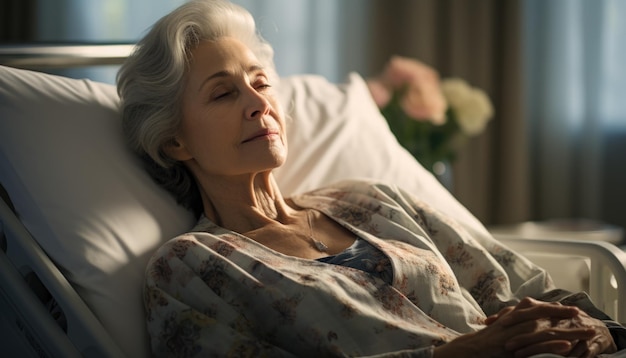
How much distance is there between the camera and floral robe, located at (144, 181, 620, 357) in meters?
1.42

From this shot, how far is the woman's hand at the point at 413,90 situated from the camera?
284cm

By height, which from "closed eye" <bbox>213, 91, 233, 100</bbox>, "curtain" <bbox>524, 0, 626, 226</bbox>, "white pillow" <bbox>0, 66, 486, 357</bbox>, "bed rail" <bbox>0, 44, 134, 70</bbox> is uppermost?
"bed rail" <bbox>0, 44, 134, 70</bbox>

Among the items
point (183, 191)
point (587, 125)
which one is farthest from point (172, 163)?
point (587, 125)

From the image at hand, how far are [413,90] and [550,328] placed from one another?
5.06ft

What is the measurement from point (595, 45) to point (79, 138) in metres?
2.60

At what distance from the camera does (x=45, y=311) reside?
1389 millimetres

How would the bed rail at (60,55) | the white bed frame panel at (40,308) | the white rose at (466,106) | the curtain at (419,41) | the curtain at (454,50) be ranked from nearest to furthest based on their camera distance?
the white bed frame panel at (40,308)
the bed rail at (60,55)
the white rose at (466,106)
the curtain at (419,41)
the curtain at (454,50)

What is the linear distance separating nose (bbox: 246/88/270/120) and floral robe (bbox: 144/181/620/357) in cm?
21

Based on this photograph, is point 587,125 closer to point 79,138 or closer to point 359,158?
point 359,158

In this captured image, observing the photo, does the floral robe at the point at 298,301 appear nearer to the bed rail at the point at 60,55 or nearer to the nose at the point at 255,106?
the nose at the point at 255,106

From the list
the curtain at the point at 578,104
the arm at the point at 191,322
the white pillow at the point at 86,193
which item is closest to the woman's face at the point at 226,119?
the white pillow at the point at 86,193

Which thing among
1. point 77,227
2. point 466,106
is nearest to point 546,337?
point 77,227

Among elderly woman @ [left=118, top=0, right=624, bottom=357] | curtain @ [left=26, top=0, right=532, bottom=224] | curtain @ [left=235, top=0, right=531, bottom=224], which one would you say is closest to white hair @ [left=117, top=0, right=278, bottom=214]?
elderly woman @ [left=118, top=0, right=624, bottom=357]

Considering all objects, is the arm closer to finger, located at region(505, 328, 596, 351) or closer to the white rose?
finger, located at region(505, 328, 596, 351)
